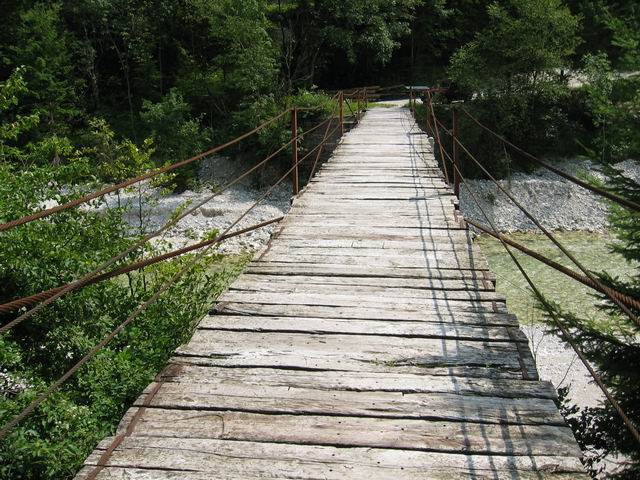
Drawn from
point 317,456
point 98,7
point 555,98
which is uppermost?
point 98,7

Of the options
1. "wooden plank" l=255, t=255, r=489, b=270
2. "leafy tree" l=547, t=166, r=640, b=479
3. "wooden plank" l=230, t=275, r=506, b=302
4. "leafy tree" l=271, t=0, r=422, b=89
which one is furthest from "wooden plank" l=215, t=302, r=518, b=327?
"leafy tree" l=271, t=0, r=422, b=89

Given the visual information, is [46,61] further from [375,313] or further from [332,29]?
[375,313]

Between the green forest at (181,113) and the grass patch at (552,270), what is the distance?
94.9 inches

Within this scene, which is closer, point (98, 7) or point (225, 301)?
point (225, 301)

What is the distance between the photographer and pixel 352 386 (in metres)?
2.46

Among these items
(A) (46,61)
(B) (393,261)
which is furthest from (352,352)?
(A) (46,61)

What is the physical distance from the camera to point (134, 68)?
1006 inches

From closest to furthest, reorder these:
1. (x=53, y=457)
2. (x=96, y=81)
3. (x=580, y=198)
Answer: (x=53, y=457), (x=580, y=198), (x=96, y=81)

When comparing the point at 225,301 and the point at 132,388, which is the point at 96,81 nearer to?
the point at 132,388

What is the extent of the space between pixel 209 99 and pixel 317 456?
2241cm

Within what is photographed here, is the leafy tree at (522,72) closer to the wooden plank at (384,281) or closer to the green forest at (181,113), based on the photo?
the green forest at (181,113)

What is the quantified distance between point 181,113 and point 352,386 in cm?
1989

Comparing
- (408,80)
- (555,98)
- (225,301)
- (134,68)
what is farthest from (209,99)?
(225,301)

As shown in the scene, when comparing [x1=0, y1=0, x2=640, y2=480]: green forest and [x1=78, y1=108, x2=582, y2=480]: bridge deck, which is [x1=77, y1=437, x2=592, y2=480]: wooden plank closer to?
[x1=78, y1=108, x2=582, y2=480]: bridge deck
